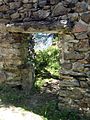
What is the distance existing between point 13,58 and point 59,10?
67.0 inches

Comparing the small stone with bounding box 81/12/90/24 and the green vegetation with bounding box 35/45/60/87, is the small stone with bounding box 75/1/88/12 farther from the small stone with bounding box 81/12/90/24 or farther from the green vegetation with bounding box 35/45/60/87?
the green vegetation with bounding box 35/45/60/87

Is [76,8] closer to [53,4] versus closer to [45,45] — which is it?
[53,4]

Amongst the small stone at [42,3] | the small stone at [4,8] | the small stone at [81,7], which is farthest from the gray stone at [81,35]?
the small stone at [4,8]

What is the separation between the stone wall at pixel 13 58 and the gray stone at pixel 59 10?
1.25 meters

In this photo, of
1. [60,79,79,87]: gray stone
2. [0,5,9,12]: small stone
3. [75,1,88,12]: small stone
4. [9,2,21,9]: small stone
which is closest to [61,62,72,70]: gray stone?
[60,79,79,87]: gray stone

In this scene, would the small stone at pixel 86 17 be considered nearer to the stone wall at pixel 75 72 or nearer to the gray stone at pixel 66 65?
the stone wall at pixel 75 72

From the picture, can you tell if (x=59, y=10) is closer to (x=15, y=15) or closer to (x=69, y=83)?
(x=15, y=15)

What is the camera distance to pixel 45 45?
1030cm

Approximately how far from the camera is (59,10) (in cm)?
617

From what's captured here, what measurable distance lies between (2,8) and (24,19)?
0.71m

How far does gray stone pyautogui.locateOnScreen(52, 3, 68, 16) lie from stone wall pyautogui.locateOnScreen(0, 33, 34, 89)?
49.1 inches

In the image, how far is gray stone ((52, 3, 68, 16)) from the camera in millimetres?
6117

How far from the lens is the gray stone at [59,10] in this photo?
612 cm

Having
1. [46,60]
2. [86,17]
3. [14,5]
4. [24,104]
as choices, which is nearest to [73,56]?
[86,17]
